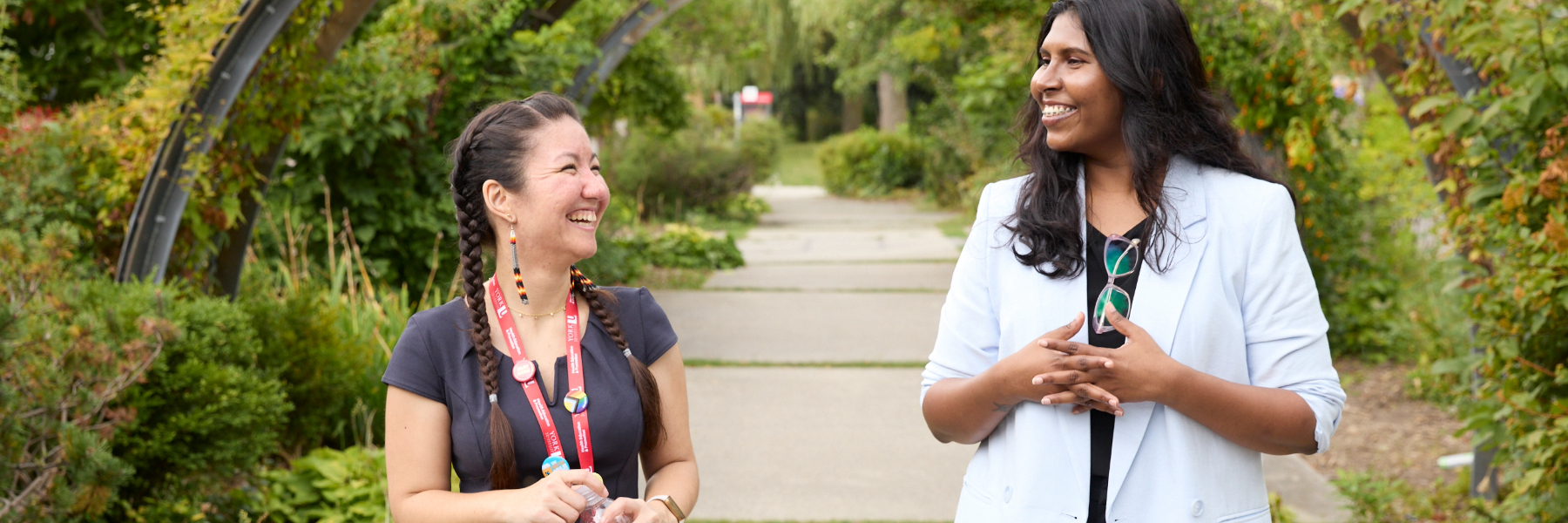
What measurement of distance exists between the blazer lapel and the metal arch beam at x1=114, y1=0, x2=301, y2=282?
131 inches

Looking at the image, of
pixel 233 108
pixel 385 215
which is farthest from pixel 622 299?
pixel 385 215

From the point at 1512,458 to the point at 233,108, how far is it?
420cm

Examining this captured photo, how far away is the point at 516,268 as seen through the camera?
5.92 feet

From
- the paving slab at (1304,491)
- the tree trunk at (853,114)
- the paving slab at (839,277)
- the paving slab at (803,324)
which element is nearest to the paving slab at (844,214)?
the paving slab at (839,277)

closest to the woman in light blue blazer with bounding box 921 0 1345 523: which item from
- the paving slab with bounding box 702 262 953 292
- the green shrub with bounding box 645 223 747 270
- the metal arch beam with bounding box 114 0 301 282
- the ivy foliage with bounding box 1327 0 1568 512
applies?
the ivy foliage with bounding box 1327 0 1568 512

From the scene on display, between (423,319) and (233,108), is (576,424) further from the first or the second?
(233,108)

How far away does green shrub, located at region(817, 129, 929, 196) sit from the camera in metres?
20.9

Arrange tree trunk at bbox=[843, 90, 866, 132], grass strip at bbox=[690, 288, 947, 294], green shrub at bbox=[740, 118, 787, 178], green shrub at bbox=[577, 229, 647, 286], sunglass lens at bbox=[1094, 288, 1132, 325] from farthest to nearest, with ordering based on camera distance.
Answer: tree trunk at bbox=[843, 90, 866, 132]
green shrub at bbox=[740, 118, 787, 178]
grass strip at bbox=[690, 288, 947, 294]
green shrub at bbox=[577, 229, 647, 286]
sunglass lens at bbox=[1094, 288, 1132, 325]

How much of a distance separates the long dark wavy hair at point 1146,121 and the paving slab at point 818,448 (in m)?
2.52

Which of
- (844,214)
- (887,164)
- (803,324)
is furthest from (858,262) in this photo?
(887,164)

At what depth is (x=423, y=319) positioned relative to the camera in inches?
70.1

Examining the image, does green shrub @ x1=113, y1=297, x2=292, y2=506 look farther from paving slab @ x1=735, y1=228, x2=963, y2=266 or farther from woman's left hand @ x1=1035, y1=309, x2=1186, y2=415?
paving slab @ x1=735, y1=228, x2=963, y2=266

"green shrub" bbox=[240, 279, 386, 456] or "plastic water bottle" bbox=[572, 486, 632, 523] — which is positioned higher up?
"plastic water bottle" bbox=[572, 486, 632, 523]

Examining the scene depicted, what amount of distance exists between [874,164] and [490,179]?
1986 centimetres
